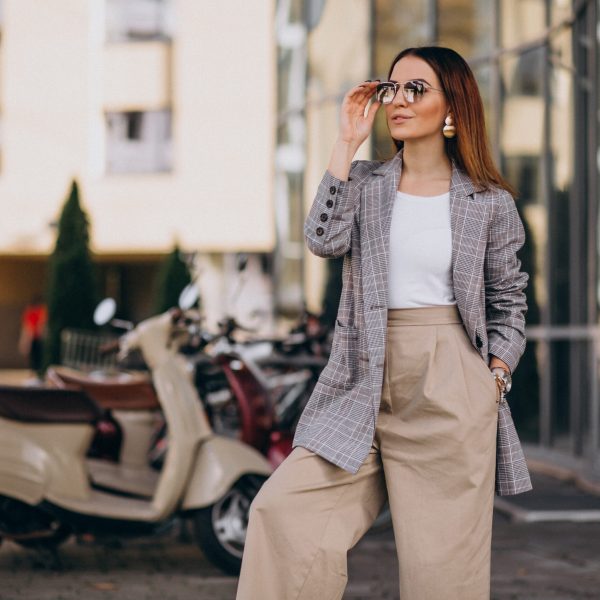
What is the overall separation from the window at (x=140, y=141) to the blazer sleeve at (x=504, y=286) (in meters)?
22.2

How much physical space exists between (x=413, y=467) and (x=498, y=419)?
11.1 inches

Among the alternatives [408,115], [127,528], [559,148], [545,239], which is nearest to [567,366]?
[545,239]

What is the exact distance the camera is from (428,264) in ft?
10.2

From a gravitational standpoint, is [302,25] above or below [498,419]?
above

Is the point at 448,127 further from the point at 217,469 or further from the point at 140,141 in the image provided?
the point at 140,141

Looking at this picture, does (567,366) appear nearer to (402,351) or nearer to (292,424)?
(292,424)

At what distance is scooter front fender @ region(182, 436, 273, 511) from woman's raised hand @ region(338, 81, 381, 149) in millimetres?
2822

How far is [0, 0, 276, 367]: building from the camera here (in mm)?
24266

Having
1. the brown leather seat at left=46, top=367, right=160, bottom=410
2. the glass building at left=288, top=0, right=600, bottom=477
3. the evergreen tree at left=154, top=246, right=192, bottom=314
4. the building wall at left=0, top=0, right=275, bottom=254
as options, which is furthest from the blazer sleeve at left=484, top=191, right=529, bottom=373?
the building wall at left=0, top=0, right=275, bottom=254

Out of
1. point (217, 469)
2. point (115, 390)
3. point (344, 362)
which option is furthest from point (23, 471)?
point (344, 362)

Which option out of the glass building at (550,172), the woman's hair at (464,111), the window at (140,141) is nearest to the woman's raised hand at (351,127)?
A: the woman's hair at (464,111)

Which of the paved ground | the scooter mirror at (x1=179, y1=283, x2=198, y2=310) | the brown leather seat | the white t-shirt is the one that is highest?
the white t-shirt

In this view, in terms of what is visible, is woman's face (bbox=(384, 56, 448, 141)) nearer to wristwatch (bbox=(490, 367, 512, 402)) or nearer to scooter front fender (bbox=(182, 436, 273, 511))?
wristwatch (bbox=(490, 367, 512, 402))

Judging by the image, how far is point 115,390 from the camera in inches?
275
